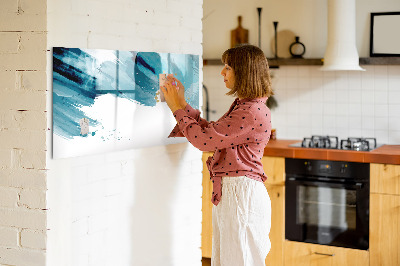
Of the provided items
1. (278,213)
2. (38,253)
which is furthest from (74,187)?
(278,213)

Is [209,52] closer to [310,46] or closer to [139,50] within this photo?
[310,46]

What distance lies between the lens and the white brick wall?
232cm

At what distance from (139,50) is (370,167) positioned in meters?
2.07

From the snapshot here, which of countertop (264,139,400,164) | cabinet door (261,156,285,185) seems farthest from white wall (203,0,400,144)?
cabinet door (261,156,285,185)

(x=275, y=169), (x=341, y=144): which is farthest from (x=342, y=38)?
(x=275, y=169)

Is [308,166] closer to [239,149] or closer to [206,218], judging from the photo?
[206,218]

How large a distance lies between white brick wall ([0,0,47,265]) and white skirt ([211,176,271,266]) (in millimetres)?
877

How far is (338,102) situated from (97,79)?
2.82m

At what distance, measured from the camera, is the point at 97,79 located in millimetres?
2547

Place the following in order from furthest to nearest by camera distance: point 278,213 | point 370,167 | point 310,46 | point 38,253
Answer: point 310,46 < point 278,213 < point 370,167 < point 38,253

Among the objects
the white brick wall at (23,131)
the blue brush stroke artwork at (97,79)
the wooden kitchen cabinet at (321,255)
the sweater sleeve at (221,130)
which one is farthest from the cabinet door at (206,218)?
the white brick wall at (23,131)

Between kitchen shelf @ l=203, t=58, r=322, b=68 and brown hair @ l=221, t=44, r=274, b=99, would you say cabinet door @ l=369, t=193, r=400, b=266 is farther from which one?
brown hair @ l=221, t=44, r=274, b=99

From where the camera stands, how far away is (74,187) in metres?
2.48

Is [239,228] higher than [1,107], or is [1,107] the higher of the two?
[1,107]
